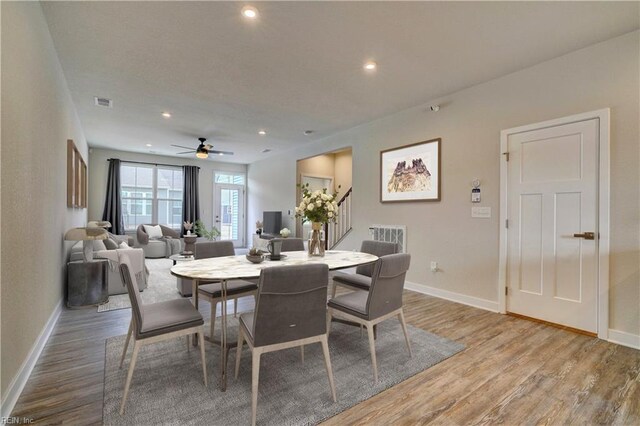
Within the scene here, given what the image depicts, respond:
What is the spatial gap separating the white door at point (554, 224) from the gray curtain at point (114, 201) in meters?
8.70

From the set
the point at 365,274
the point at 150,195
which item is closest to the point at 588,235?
the point at 365,274

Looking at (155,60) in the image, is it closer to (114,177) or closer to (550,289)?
(550,289)

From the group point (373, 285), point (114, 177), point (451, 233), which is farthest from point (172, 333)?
point (114, 177)

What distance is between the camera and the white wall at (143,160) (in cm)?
762

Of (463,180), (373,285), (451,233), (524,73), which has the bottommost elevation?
(373,285)

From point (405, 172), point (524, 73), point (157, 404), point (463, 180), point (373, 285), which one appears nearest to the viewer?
point (157, 404)

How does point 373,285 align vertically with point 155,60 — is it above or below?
below

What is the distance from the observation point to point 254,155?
823 cm

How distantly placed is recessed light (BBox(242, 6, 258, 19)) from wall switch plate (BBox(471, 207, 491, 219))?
327 centimetres

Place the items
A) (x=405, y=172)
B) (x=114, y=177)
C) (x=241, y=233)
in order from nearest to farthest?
(x=405, y=172)
(x=114, y=177)
(x=241, y=233)

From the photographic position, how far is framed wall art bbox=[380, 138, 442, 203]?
13.8 ft

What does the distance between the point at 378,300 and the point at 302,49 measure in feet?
7.98

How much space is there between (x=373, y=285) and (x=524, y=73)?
122 inches

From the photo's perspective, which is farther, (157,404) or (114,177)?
(114,177)
